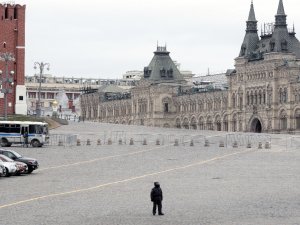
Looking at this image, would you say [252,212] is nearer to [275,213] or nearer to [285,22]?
[275,213]

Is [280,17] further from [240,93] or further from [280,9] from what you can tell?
[240,93]

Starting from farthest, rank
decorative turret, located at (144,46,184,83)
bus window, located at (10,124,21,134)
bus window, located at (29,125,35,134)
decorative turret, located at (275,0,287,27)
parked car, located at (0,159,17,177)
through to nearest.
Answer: decorative turret, located at (144,46,184,83) → decorative turret, located at (275,0,287,27) → bus window, located at (29,125,35,134) → bus window, located at (10,124,21,134) → parked car, located at (0,159,17,177)

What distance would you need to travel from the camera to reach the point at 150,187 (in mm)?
39438

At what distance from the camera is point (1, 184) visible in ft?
135

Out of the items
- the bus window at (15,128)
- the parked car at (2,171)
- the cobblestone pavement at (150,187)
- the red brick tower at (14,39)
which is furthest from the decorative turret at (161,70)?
the parked car at (2,171)

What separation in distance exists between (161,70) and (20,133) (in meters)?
102

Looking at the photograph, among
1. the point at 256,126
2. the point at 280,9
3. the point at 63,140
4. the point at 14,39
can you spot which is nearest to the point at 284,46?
the point at 280,9

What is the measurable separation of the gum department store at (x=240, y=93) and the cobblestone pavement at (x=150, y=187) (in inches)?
2706

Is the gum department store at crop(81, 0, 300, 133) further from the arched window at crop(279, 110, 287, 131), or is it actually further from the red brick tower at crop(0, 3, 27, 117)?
the red brick tower at crop(0, 3, 27, 117)

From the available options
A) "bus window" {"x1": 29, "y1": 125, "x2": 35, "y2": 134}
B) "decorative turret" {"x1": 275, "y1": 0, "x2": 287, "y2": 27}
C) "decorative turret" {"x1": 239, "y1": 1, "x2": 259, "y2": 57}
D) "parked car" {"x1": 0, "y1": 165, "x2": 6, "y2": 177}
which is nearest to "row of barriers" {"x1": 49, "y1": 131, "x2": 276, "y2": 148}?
"bus window" {"x1": 29, "y1": 125, "x2": 35, "y2": 134}

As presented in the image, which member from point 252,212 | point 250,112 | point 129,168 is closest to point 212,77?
point 250,112

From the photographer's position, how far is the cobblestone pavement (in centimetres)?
2930

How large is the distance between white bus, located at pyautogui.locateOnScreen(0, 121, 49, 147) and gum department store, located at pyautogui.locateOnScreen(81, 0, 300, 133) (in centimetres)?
6379

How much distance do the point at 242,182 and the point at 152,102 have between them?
12694 centimetres
